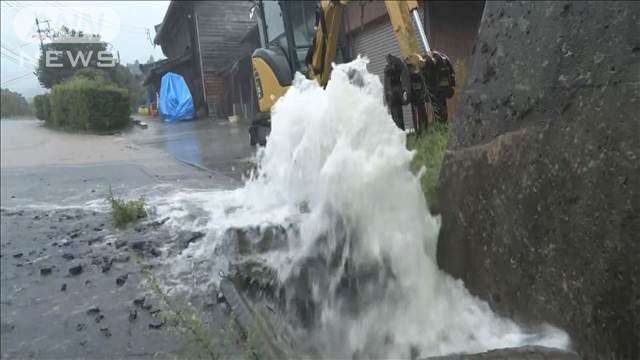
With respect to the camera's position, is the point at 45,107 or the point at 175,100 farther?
the point at 175,100

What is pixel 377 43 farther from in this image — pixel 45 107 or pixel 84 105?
pixel 45 107

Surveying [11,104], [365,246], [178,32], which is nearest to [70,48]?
[11,104]

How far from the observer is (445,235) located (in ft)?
9.53

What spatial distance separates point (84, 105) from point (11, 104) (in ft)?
32.9

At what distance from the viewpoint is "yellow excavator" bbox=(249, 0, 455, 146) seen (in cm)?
446

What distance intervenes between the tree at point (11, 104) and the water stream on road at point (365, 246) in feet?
21.2

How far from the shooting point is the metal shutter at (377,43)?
32.7 ft

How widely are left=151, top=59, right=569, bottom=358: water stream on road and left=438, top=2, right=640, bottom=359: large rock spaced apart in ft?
0.58

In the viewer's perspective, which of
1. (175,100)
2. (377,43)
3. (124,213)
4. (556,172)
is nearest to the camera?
(556,172)

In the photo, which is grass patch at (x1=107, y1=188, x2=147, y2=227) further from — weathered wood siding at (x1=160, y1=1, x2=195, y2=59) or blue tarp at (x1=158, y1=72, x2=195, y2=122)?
weathered wood siding at (x1=160, y1=1, x2=195, y2=59)

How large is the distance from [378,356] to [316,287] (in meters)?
0.69

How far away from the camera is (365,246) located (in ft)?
10.2

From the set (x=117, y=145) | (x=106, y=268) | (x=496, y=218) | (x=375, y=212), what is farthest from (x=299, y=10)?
(x=117, y=145)

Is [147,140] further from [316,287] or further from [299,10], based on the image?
[316,287]
